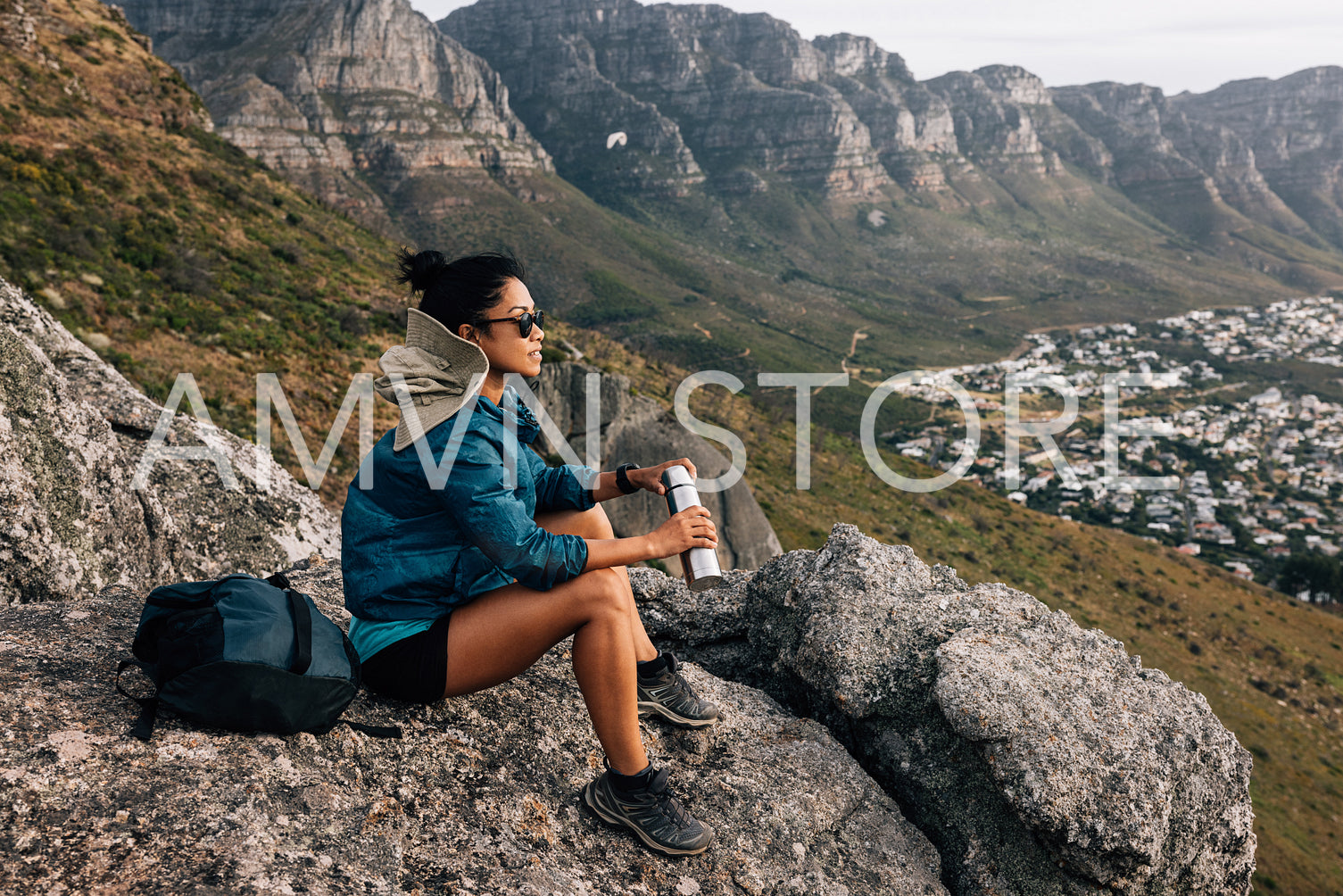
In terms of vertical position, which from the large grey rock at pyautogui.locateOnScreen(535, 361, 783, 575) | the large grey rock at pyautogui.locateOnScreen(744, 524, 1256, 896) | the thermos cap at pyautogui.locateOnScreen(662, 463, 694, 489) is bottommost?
the large grey rock at pyautogui.locateOnScreen(535, 361, 783, 575)

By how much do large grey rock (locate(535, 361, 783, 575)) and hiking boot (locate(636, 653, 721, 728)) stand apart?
1266 centimetres

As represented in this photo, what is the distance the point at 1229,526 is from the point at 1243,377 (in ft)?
226

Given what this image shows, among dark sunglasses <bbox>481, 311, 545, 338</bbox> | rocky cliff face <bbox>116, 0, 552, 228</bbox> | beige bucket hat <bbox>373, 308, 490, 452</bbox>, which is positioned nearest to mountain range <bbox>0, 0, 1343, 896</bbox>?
beige bucket hat <bbox>373, 308, 490, 452</bbox>

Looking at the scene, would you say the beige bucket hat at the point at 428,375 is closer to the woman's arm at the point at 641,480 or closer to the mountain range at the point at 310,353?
the woman's arm at the point at 641,480

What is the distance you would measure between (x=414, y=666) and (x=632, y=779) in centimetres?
112

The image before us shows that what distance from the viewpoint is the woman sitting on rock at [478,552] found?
2936 mm

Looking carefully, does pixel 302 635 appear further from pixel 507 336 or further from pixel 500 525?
pixel 507 336

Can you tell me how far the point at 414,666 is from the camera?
10.6 ft

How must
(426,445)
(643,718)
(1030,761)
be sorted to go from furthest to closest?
(643,718) → (1030,761) → (426,445)

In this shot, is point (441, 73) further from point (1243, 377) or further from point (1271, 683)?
point (1271, 683)

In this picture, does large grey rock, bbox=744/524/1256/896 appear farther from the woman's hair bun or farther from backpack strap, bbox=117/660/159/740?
backpack strap, bbox=117/660/159/740

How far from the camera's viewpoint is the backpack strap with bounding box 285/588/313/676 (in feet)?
9.32

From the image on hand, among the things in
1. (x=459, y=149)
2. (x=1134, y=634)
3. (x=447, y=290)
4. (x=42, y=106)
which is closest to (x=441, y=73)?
(x=459, y=149)

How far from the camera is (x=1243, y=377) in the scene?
369 ft
